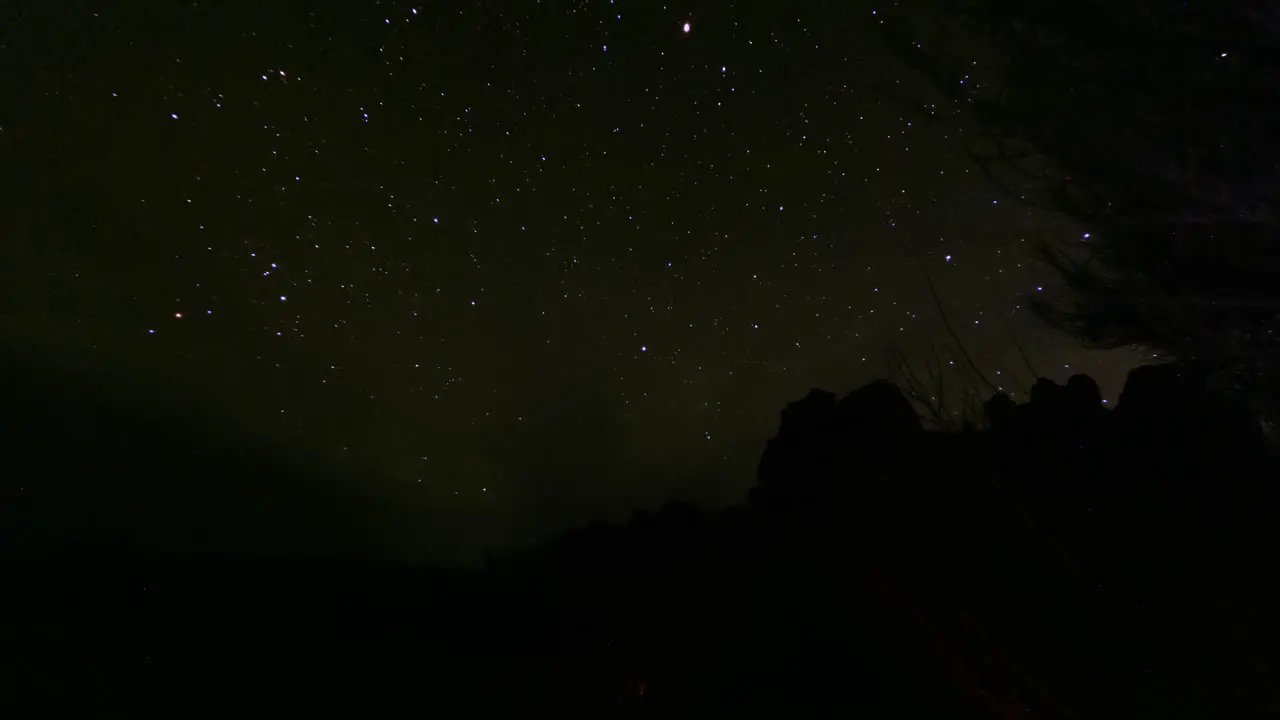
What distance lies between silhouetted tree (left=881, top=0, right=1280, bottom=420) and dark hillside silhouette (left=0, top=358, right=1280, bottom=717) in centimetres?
147

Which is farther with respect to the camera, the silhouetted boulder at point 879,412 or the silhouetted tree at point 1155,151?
the silhouetted boulder at point 879,412

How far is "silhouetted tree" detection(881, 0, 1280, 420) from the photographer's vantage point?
2770mm

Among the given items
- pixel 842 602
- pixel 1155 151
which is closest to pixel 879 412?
pixel 842 602

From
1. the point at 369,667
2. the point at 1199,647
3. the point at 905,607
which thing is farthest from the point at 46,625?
the point at 1199,647

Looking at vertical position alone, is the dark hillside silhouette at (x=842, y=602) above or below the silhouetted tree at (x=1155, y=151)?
below

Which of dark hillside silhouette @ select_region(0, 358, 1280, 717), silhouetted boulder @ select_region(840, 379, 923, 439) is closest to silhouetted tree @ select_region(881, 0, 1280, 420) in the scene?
dark hillside silhouette @ select_region(0, 358, 1280, 717)

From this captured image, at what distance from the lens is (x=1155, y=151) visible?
3051mm

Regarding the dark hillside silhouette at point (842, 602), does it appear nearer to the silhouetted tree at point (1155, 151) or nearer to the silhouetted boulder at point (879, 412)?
the silhouetted boulder at point (879, 412)

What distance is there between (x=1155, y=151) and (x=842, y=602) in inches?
201

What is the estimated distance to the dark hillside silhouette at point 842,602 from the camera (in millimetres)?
4852

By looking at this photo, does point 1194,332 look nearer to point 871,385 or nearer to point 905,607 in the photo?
point 905,607

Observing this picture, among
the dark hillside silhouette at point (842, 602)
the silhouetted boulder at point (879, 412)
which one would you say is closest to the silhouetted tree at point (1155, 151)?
the dark hillside silhouette at point (842, 602)

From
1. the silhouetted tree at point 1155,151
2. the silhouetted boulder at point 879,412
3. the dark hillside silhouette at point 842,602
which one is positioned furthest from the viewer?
the silhouetted boulder at point 879,412

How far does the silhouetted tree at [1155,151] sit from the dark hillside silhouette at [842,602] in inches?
57.9
